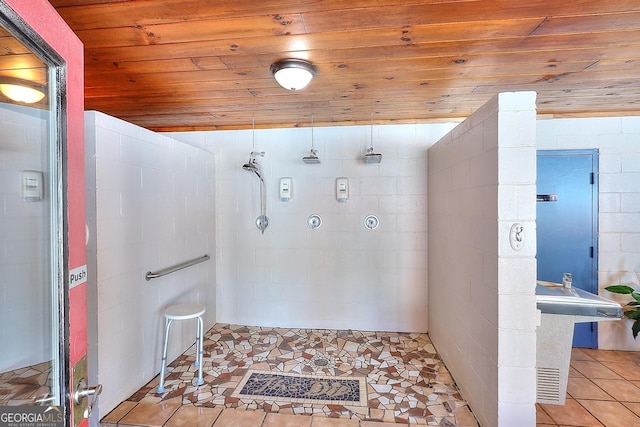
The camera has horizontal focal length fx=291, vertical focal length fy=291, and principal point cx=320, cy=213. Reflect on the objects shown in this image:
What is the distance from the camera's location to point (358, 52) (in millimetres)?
1566

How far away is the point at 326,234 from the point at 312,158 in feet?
2.62

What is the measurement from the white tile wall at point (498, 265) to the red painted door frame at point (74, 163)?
5.64 feet

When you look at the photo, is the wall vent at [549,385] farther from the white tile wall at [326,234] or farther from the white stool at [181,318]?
the white stool at [181,318]

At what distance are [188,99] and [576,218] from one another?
348cm

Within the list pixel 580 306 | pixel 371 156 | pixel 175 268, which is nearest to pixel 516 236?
pixel 580 306

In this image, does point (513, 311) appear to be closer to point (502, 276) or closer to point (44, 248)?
point (502, 276)

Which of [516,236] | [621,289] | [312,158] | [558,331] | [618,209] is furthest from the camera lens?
[312,158]

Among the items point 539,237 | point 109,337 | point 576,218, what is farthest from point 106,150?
point 576,218

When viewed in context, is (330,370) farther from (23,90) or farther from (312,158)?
(23,90)

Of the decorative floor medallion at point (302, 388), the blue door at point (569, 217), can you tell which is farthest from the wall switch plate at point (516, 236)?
the blue door at point (569, 217)

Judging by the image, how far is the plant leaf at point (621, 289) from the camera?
7.74ft

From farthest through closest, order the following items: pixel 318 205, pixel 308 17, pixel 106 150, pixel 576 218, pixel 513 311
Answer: pixel 318 205, pixel 576 218, pixel 106 150, pixel 513 311, pixel 308 17

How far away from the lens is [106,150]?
5.88ft

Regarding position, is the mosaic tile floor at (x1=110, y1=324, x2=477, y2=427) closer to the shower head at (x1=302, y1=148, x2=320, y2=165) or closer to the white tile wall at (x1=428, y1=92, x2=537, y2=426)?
the white tile wall at (x1=428, y1=92, x2=537, y2=426)
